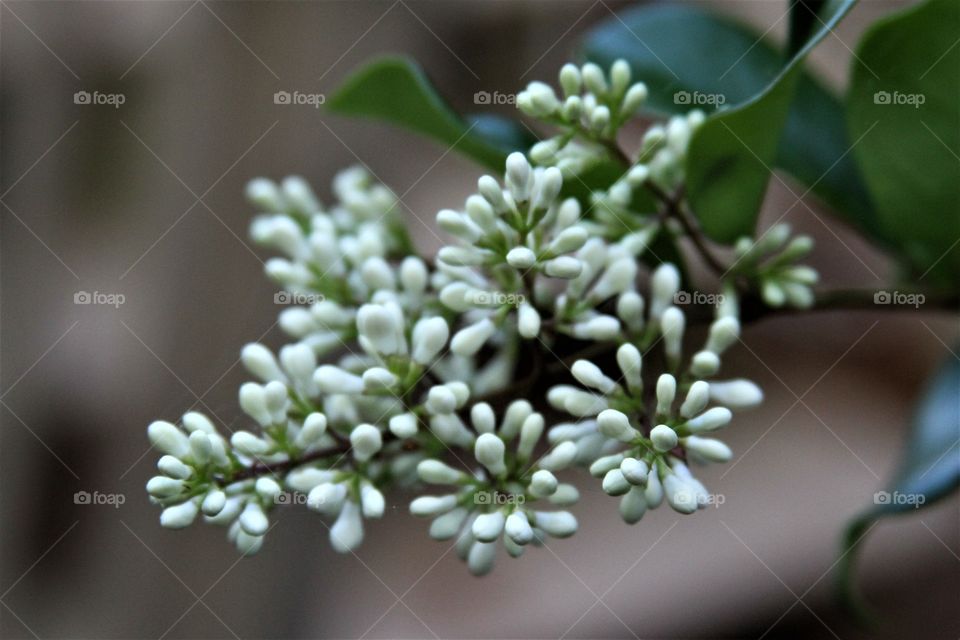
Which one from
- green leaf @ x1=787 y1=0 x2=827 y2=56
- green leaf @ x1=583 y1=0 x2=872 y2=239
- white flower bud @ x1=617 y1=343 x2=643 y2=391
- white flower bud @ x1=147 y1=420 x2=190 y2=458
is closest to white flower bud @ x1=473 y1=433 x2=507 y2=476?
white flower bud @ x1=617 y1=343 x2=643 y2=391

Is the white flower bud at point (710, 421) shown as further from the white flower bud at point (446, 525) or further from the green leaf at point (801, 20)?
the green leaf at point (801, 20)

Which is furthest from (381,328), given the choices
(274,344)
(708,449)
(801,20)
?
(274,344)

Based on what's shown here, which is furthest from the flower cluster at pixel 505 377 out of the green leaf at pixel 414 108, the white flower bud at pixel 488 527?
the green leaf at pixel 414 108

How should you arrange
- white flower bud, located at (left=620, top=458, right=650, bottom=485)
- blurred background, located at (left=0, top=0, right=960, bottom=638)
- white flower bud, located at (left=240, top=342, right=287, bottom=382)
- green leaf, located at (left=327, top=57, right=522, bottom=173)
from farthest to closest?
1. blurred background, located at (left=0, top=0, right=960, bottom=638)
2. green leaf, located at (left=327, top=57, right=522, bottom=173)
3. white flower bud, located at (left=240, top=342, right=287, bottom=382)
4. white flower bud, located at (left=620, top=458, right=650, bottom=485)

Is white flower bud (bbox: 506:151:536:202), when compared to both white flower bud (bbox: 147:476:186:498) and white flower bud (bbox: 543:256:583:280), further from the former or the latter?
white flower bud (bbox: 147:476:186:498)

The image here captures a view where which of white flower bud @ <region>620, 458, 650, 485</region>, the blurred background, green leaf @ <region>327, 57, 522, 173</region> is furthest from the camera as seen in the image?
the blurred background

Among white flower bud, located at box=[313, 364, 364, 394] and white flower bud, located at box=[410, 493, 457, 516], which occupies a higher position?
white flower bud, located at box=[313, 364, 364, 394]
